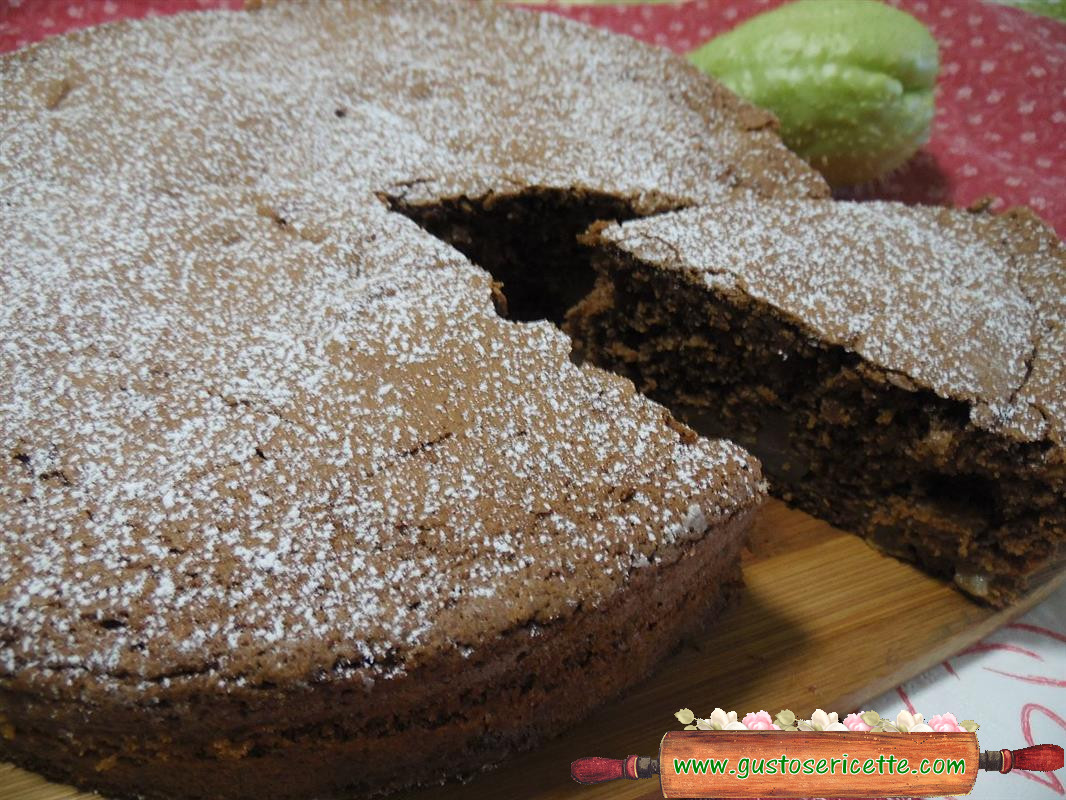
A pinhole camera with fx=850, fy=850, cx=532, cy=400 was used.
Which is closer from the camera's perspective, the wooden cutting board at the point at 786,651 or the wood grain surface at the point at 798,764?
the wood grain surface at the point at 798,764

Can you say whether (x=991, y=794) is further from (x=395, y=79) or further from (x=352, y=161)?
(x=395, y=79)

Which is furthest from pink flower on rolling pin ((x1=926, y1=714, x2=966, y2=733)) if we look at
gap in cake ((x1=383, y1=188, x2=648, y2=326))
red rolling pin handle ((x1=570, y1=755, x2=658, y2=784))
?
gap in cake ((x1=383, y1=188, x2=648, y2=326))

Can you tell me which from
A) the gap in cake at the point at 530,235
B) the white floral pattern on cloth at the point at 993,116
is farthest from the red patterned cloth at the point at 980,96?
the gap in cake at the point at 530,235

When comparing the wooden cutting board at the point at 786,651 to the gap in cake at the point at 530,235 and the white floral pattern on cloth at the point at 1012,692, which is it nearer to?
the white floral pattern on cloth at the point at 1012,692

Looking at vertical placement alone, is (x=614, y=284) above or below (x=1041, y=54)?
below

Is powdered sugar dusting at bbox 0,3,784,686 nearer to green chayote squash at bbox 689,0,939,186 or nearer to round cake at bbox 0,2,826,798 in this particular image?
round cake at bbox 0,2,826,798

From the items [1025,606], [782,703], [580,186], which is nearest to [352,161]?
[580,186]
